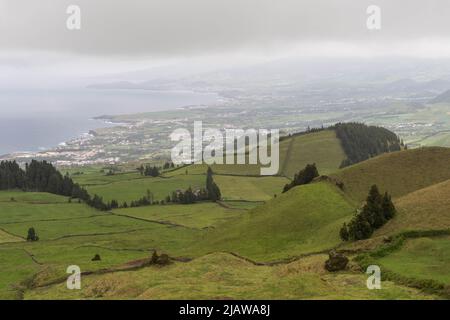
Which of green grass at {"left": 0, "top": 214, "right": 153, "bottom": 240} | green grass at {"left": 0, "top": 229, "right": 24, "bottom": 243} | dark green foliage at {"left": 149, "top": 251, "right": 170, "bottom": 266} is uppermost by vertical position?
dark green foliage at {"left": 149, "top": 251, "right": 170, "bottom": 266}

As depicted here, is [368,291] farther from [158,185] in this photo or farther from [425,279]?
[158,185]

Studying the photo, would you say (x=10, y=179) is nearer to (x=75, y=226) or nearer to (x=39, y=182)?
(x=39, y=182)

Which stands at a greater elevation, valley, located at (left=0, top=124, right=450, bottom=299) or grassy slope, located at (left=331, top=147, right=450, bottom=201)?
grassy slope, located at (left=331, top=147, right=450, bottom=201)

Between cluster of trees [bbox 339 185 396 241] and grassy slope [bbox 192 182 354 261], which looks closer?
cluster of trees [bbox 339 185 396 241]

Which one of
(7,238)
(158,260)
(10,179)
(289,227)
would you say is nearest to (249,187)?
(7,238)

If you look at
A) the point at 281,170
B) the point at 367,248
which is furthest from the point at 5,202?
the point at 367,248

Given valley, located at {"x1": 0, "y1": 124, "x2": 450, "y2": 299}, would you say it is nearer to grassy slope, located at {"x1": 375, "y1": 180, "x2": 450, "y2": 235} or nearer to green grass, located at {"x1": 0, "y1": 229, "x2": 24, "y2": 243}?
grassy slope, located at {"x1": 375, "y1": 180, "x2": 450, "y2": 235}

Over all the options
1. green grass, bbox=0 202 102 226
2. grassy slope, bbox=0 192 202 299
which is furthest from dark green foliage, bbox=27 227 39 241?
green grass, bbox=0 202 102 226

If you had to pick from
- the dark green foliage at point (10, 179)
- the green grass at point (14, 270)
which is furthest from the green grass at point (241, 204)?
→ the dark green foliage at point (10, 179)
